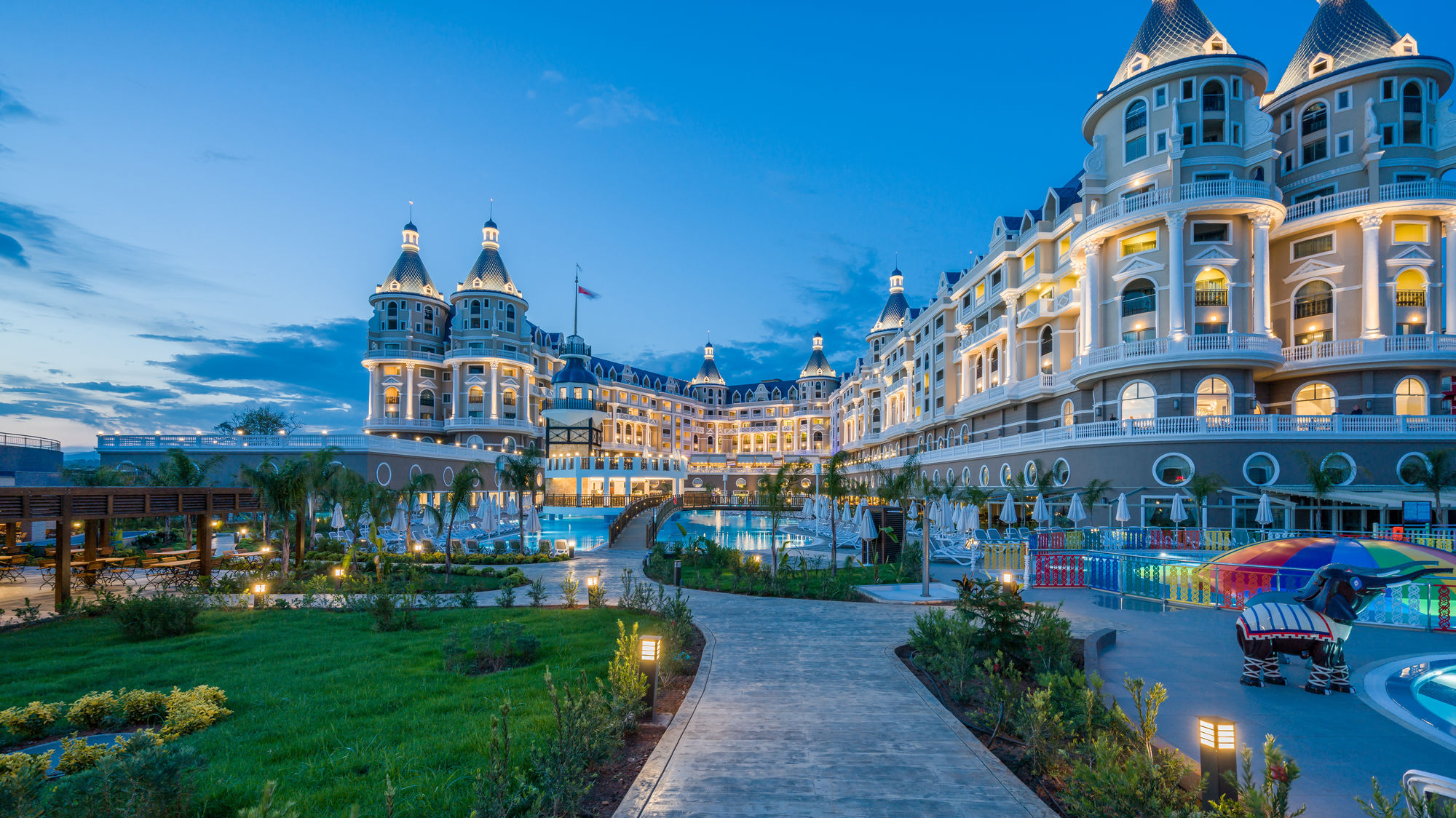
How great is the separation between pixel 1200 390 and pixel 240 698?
34389 millimetres

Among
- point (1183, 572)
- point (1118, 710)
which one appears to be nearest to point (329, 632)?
point (1118, 710)

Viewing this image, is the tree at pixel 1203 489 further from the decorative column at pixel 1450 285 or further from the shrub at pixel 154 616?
the shrub at pixel 154 616

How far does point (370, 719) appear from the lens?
6.88m

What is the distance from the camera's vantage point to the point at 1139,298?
101 feet

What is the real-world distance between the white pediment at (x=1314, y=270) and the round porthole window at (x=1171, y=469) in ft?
43.9

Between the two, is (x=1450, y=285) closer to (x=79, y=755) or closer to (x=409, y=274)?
(x=79, y=755)

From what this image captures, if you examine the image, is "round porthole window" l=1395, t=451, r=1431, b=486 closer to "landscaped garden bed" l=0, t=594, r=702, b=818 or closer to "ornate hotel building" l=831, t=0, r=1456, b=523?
"ornate hotel building" l=831, t=0, r=1456, b=523

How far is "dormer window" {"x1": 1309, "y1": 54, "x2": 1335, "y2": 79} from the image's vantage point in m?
32.5

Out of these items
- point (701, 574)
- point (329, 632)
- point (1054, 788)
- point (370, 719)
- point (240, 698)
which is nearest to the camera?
point (1054, 788)

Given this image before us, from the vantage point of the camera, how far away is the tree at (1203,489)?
24.0 meters

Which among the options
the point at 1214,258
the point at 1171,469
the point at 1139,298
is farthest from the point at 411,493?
the point at 1214,258

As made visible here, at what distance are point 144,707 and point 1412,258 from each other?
44395mm

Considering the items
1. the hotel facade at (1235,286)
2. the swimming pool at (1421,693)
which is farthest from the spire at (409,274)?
the swimming pool at (1421,693)

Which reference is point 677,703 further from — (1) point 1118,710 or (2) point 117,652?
(2) point 117,652
